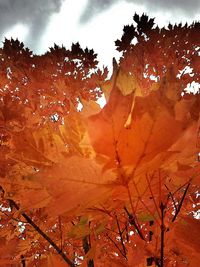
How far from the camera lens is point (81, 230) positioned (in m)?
0.97

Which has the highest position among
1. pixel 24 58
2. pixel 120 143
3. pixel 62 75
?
pixel 24 58

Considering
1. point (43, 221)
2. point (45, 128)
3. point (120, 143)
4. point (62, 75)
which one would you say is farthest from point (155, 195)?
point (62, 75)

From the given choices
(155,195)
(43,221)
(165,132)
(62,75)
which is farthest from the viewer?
(62,75)

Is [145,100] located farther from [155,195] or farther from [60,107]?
[60,107]

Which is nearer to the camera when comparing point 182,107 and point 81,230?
point 182,107

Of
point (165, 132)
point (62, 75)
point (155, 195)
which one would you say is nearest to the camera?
point (165, 132)

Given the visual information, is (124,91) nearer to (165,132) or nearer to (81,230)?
(165,132)

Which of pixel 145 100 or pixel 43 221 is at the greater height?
pixel 43 221

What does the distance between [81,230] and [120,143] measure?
50cm

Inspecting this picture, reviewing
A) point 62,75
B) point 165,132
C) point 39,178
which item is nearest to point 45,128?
point 39,178

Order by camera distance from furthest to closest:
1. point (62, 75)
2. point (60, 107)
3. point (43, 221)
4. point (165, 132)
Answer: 1. point (62, 75)
2. point (60, 107)
3. point (43, 221)
4. point (165, 132)

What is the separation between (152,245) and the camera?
105cm

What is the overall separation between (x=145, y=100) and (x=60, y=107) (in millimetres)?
2991

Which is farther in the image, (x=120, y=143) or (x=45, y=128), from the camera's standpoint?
(x=45, y=128)
